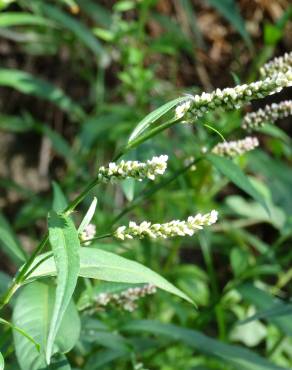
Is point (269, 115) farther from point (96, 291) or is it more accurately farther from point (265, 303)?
point (265, 303)

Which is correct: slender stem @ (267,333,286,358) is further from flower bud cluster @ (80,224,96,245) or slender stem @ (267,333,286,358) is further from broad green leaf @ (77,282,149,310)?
flower bud cluster @ (80,224,96,245)

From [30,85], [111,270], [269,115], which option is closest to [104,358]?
[111,270]

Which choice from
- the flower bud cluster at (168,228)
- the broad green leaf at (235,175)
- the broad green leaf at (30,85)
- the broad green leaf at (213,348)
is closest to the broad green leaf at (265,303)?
the broad green leaf at (213,348)

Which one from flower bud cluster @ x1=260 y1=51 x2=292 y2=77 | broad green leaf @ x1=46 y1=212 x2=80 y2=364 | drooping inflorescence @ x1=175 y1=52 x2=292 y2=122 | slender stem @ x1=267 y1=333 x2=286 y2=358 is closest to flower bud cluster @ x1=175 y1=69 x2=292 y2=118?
drooping inflorescence @ x1=175 y1=52 x2=292 y2=122

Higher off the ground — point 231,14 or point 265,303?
point 231,14

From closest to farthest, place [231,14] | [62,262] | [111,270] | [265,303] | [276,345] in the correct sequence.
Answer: [62,262]
[111,270]
[265,303]
[276,345]
[231,14]

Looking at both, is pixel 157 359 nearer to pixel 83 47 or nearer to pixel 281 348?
pixel 281 348

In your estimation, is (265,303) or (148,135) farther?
(265,303)

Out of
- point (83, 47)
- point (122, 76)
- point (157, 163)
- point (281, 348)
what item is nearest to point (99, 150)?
point (122, 76)
